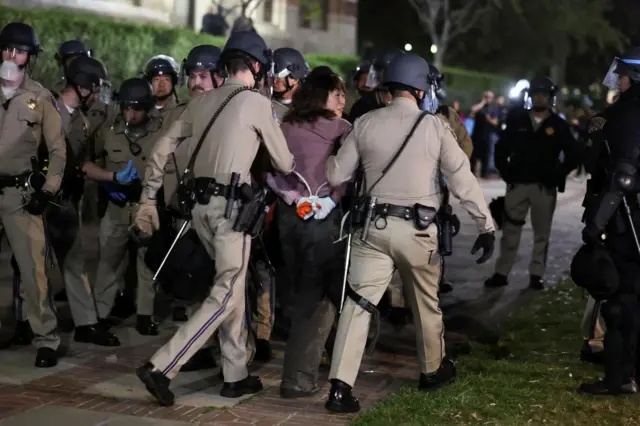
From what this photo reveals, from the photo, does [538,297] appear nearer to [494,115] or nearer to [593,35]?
[494,115]

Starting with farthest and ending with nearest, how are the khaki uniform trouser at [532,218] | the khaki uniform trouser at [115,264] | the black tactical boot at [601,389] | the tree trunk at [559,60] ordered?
the tree trunk at [559,60]
the khaki uniform trouser at [532,218]
the khaki uniform trouser at [115,264]
the black tactical boot at [601,389]

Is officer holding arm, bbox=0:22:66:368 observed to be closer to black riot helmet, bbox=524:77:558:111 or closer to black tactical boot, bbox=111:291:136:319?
black tactical boot, bbox=111:291:136:319

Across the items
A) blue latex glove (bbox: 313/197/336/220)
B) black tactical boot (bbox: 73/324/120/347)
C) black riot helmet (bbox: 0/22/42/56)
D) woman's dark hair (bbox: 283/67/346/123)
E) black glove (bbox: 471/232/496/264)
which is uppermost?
black riot helmet (bbox: 0/22/42/56)

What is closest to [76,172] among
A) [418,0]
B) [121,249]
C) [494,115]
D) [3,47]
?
[121,249]

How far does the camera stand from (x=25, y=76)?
6934 millimetres

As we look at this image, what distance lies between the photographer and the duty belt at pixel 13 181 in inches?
267

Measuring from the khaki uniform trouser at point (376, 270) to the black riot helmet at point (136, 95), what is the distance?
269cm

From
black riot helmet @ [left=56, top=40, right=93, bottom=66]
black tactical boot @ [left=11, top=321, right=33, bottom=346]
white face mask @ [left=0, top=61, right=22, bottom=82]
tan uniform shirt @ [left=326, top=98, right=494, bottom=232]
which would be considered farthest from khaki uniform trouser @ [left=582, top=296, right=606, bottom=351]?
black riot helmet @ [left=56, top=40, right=93, bottom=66]

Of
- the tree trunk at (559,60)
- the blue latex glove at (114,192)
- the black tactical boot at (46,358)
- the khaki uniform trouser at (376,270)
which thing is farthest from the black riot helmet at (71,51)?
the tree trunk at (559,60)

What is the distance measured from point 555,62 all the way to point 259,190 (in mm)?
40667

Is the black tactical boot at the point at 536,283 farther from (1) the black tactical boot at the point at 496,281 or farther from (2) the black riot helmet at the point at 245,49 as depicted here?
(2) the black riot helmet at the point at 245,49

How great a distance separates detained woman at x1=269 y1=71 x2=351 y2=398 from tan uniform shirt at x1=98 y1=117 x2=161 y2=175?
Answer: 6.28 ft

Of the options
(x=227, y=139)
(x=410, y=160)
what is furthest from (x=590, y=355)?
(x=227, y=139)

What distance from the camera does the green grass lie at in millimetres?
6016
